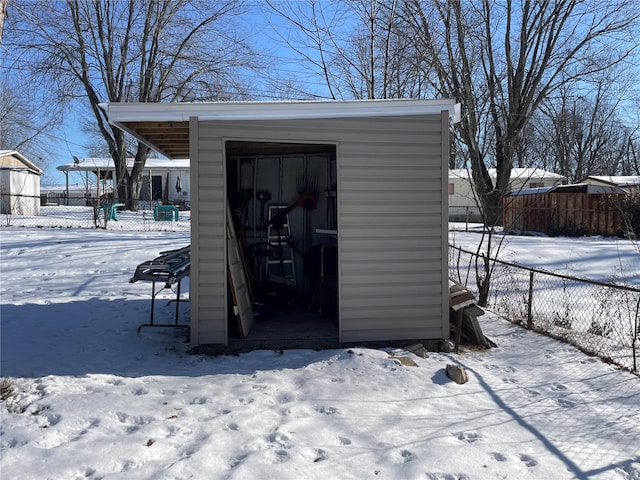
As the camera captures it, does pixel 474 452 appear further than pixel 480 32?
No

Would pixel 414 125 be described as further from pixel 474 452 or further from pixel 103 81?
pixel 103 81

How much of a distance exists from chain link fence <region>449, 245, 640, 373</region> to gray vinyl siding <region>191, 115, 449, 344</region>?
60.6 inches

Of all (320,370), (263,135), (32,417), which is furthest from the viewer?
(263,135)

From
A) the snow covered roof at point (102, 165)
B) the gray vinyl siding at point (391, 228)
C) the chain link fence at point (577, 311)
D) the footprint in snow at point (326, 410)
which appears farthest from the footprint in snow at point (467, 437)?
the snow covered roof at point (102, 165)

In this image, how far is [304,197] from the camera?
741cm

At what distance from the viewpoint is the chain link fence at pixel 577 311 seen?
17.8 ft

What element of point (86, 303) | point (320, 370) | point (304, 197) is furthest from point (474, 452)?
point (86, 303)

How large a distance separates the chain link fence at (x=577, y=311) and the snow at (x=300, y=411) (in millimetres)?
417

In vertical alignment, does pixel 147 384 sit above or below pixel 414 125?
below

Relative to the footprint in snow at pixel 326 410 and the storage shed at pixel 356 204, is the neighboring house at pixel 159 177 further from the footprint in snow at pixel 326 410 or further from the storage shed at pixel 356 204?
the footprint in snow at pixel 326 410

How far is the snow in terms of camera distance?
9.64ft

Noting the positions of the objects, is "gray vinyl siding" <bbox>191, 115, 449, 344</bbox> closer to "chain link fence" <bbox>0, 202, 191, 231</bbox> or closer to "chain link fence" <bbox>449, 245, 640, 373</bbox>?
"chain link fence" <bbox>449, 245, 640, 373</bbox>

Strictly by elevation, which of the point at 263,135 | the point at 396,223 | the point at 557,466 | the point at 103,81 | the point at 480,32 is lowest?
the point at 557,466

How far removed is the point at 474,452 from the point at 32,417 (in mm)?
2970
